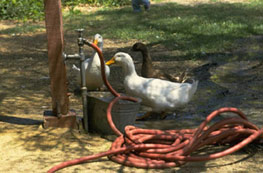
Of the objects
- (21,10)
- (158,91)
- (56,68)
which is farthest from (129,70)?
(21,10)

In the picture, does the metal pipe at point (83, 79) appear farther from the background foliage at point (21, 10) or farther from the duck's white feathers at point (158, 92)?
the background foliage at point (21, 10)

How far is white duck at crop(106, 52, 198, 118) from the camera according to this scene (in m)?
5.55

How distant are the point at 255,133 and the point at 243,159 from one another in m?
0.25

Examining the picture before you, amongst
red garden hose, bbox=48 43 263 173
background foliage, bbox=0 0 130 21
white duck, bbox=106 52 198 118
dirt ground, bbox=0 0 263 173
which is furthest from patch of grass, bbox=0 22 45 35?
red garden hose, bbox=48 43 263 173

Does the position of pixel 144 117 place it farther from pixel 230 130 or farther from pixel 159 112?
pixel 230 130

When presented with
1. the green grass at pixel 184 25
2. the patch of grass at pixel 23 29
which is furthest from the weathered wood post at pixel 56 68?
the patch of grass at pixel 23 29

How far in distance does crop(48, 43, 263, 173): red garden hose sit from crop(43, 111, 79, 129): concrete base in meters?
0.65

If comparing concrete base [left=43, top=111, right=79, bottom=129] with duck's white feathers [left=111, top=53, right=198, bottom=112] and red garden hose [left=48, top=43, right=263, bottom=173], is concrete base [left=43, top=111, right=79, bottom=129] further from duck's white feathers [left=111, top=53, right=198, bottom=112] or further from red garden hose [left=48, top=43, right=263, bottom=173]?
duck's white feathers [left=111, top=53, right=198, bottom=112]

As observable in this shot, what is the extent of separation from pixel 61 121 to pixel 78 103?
5.77 feet

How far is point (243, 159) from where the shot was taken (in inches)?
156

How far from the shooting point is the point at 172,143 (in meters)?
4.21

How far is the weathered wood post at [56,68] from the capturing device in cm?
462

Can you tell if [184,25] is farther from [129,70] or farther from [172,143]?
[172,143]

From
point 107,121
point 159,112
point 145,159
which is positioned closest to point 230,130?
point 145,159
